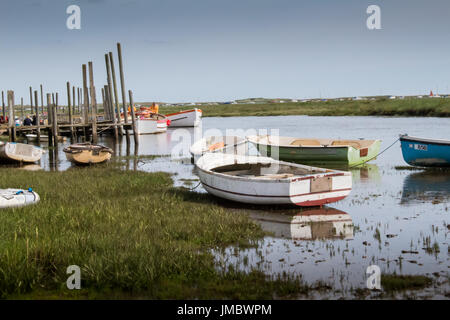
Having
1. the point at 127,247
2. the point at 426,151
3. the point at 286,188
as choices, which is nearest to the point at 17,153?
the point at 286,188

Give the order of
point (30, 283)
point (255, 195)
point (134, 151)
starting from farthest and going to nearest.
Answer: point (134, 151) → point (255, 195) → point (30, 283)

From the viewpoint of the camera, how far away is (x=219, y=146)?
2408cm

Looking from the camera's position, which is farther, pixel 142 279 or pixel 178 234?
pixel 178 234

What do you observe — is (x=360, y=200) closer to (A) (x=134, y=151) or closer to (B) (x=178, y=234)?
(B) (x=178, y=234)

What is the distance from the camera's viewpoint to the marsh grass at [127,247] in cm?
703

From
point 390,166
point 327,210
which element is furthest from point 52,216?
point 390,166

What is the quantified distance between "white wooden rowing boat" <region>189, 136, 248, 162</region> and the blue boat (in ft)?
23.3

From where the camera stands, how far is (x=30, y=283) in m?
7.08

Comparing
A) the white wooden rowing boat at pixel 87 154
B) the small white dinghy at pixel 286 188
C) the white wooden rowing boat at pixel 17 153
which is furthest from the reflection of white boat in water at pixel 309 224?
the white wooden rowing boat at pixel 17 153

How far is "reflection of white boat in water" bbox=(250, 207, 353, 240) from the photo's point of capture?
10250mm

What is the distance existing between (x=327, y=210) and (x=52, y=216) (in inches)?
256

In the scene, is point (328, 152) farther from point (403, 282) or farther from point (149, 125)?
point (149, 125)

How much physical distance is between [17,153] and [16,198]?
13634 mm
